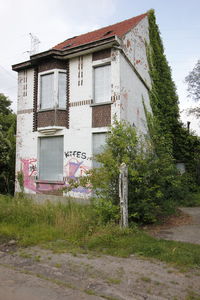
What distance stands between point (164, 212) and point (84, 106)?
18.6 feet

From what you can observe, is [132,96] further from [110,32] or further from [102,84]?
[110,32]

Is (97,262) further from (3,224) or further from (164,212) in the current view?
(164,212)

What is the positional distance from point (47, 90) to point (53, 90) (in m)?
0.55

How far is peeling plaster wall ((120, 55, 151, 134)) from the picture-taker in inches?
408

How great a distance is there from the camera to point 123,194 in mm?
6188

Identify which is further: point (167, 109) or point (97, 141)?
point (167, 109)

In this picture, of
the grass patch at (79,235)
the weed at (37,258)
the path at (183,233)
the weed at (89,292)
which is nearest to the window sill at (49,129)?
the grass patch at (79,235)

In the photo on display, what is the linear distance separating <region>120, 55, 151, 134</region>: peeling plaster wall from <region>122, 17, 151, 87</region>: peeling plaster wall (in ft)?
1.90

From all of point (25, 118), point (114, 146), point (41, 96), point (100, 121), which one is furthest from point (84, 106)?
point (114, 146)

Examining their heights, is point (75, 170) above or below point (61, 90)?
below

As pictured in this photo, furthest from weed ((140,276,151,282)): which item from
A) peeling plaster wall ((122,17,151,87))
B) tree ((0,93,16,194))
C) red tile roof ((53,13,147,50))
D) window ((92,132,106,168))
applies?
red tile roof ((53,13,147,50))

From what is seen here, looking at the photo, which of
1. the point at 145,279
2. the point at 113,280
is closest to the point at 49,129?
the point at 113,280

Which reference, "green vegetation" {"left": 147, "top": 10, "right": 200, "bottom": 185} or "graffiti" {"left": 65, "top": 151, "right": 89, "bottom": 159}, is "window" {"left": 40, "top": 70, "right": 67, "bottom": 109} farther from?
"green vegetation" {"left": 147, "top": 10, "right": 200, "bottom": 185}

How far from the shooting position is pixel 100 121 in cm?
1029
